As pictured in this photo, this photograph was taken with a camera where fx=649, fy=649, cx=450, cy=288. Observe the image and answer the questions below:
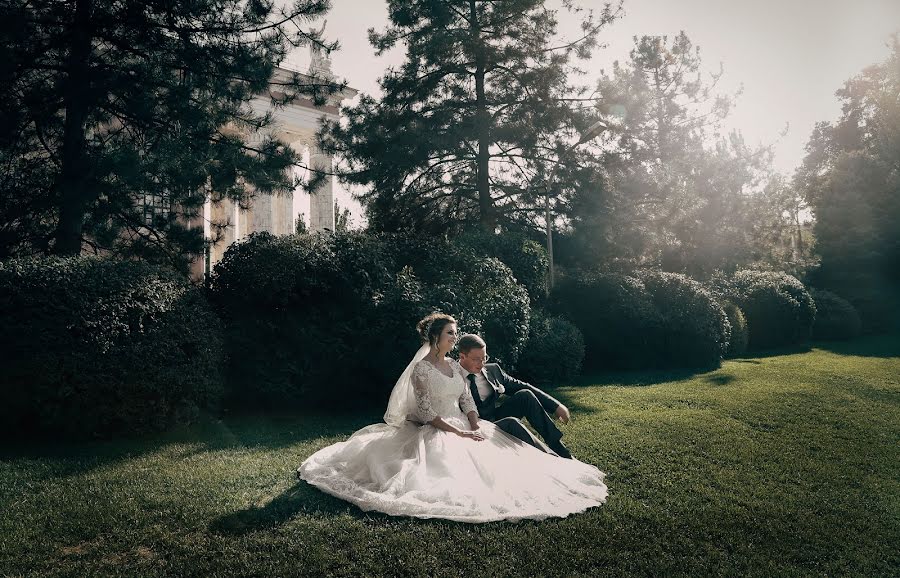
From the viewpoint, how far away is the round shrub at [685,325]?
1573cm

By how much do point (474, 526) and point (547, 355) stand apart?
8.86m

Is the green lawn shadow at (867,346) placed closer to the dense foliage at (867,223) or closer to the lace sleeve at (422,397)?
the dense foliage at (867,223)

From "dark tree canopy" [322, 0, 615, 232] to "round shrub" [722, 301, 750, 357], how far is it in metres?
5.71

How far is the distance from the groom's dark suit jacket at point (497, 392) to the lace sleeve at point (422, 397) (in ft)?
2.68

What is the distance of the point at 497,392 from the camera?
663 cm

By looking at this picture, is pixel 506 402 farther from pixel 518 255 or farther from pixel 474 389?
pixel 518 255

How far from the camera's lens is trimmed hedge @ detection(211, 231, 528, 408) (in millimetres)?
9258

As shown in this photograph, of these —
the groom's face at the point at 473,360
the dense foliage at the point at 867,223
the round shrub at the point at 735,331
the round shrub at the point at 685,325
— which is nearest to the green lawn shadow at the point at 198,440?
the groom's face at the point at 473,360

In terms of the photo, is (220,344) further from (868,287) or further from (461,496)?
(868,287)

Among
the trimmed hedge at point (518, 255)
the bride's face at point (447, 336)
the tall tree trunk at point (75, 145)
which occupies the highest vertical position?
the tall tree trunk at point (75, 145)

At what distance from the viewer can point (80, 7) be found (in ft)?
33.9

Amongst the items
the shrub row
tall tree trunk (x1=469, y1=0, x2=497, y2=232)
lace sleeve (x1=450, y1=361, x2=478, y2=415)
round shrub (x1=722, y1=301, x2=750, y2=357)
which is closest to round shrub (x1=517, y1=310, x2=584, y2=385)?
the shrub row

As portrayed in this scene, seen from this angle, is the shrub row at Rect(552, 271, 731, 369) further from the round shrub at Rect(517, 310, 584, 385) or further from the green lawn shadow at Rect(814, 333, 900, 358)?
the green lawn shadow at Rect(814, 333, 900, 358)

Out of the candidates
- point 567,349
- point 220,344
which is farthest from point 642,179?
point 220,344
